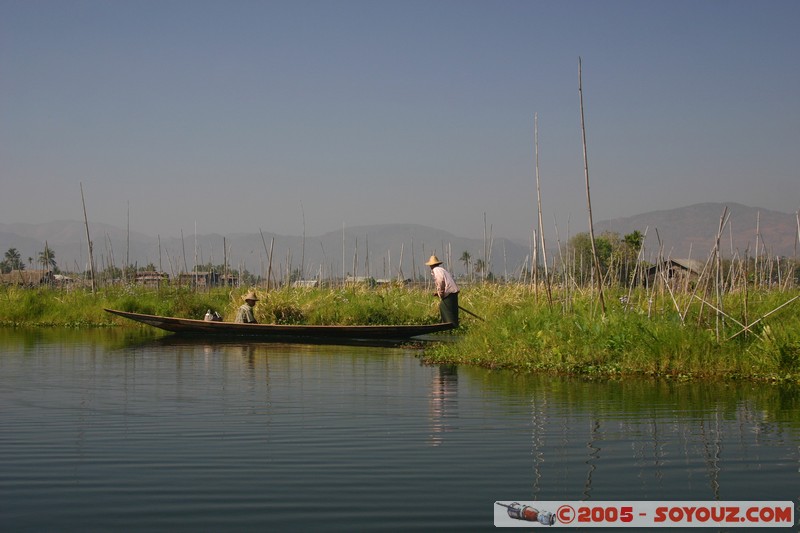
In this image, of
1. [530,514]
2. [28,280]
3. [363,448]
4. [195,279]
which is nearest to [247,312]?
[195,279]

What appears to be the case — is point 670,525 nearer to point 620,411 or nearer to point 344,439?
point 344,439

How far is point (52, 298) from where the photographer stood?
23578 millimetres

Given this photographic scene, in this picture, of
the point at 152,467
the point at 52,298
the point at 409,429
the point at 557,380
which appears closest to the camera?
the point at 152,467

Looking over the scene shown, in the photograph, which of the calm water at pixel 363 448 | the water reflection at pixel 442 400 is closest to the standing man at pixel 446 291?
the water reflection at pixel 442 400

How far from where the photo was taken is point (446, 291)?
567 inches

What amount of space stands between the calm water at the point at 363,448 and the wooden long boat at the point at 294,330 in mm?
4997

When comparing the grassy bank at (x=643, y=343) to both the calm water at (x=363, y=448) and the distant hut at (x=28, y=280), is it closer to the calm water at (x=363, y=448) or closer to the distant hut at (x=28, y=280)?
the calm water at (x=363, y=448)

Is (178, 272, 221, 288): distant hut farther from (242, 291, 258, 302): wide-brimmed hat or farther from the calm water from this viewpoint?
the calm water

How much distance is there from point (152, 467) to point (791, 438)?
4434mm

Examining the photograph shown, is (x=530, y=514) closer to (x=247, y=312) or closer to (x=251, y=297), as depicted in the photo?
(x=247, y=312)

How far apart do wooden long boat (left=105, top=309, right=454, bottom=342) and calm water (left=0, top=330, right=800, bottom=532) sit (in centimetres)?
500

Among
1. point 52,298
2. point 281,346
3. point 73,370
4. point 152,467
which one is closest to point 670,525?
point 152,467

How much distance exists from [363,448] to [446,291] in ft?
28.6

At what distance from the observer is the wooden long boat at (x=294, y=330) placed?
15.4 meters
